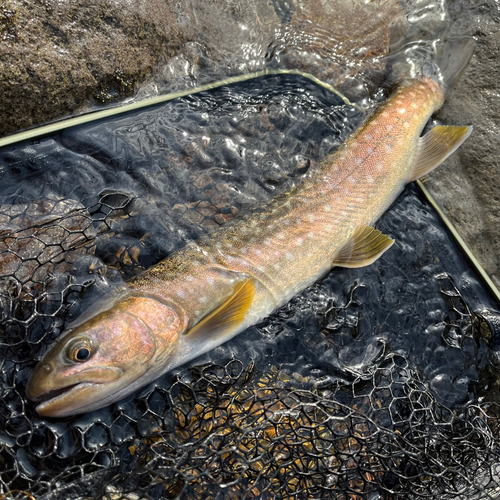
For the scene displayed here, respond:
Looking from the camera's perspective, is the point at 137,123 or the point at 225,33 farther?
the point at 225,33

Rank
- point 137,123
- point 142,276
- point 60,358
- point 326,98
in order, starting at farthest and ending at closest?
point 326,98 < point 137,123 < point 142,276 < point 60,358

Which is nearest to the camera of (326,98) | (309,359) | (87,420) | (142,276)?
(87,420)

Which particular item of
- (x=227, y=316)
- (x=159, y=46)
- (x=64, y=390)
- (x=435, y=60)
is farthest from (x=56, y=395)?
(x=435, y=60)

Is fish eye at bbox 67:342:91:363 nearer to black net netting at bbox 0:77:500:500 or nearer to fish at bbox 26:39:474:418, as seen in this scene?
fish at bbox 26:39:474:418

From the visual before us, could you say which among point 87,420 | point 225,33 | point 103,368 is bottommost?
point 87,420

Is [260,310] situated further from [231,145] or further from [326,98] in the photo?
[326,98]

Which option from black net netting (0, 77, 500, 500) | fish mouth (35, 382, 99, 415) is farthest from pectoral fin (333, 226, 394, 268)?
fish mouth (35, 382, 99, 415)

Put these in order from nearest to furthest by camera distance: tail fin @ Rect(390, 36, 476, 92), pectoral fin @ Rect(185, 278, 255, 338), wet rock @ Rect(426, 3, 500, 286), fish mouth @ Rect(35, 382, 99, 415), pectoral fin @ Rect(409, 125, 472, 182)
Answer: fish mouth @ Rect(35, 382, 99, 415)
pectoral fin @ Rect(185, 278, 255, 338)
pectoral fin @ Rect(409, 125, 472, 182)
wet rock @ Rect(426, 3, 500, 286)
tail fin @ Rect(390, 36, 476, 92)

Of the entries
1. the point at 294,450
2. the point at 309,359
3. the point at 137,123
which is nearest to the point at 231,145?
the point at 137,123
